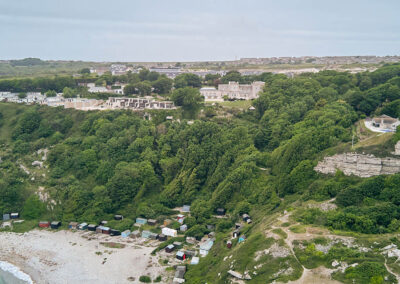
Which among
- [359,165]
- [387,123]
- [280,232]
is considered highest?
[387,123]

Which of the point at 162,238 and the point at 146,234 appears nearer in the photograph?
the point at 162,238

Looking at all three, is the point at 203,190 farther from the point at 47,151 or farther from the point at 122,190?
the point at 47,151

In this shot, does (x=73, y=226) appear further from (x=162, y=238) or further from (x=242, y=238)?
(x=242, y=238)

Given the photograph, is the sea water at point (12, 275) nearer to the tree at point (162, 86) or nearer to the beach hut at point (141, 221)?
the beach hut at point (141, 221)

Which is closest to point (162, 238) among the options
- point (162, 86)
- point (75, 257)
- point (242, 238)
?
point (75, 257)

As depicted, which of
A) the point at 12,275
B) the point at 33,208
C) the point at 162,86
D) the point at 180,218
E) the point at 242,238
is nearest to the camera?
the point at 242,238

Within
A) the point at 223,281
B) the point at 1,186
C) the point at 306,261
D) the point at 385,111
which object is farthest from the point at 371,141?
the point at 1,186
